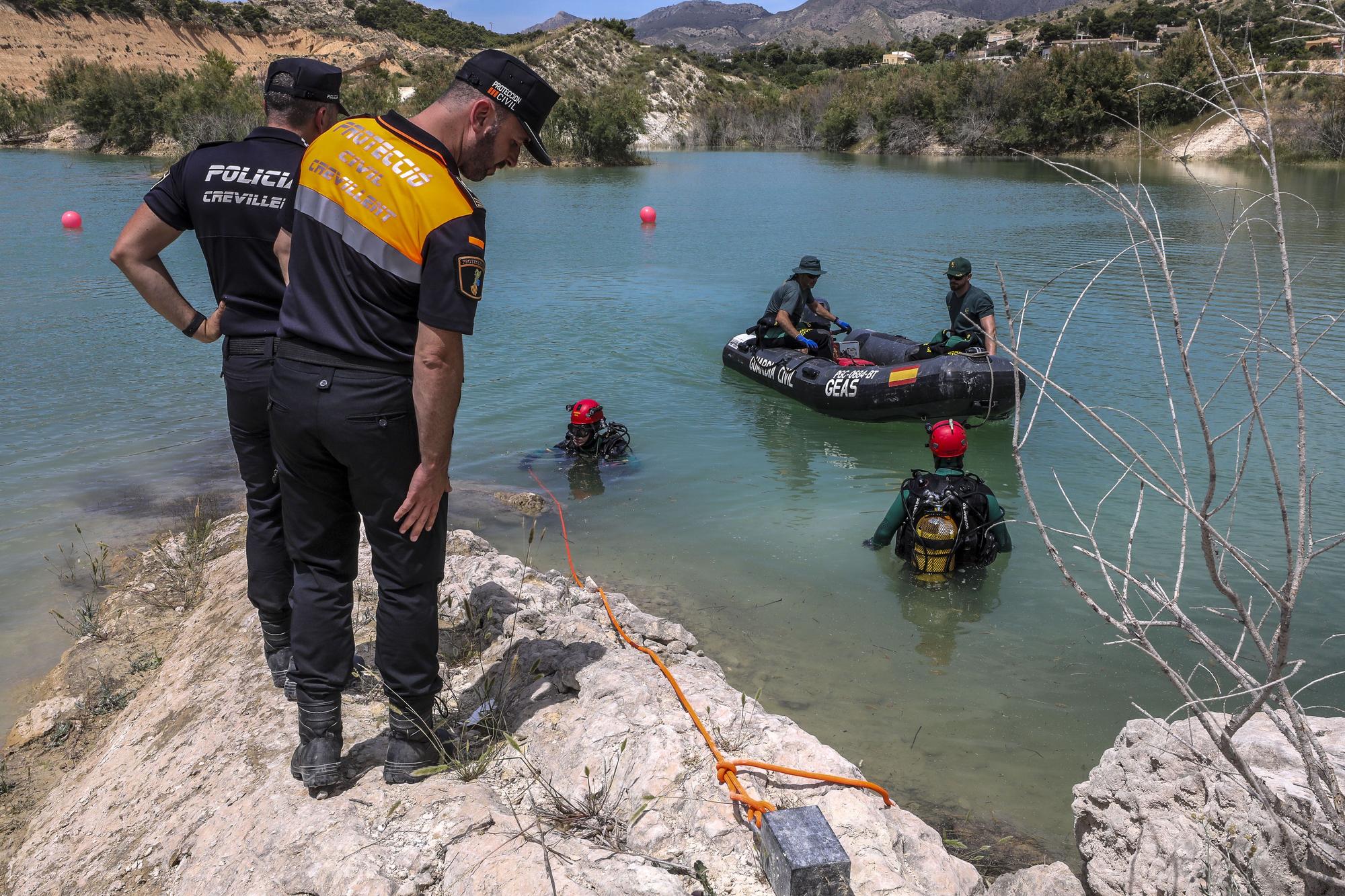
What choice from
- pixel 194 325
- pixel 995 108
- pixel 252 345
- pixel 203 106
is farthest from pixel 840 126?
pixel 252 345

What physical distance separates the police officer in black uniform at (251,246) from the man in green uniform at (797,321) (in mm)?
7111

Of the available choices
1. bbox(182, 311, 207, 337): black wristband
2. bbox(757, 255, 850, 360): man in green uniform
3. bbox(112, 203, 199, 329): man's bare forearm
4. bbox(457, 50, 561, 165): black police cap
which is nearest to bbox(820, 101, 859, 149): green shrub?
bbox(757, 255, 850, 360): man in green uniform

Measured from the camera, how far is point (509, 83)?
2445 millimetres

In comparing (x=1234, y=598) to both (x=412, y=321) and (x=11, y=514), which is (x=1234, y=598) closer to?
(x=412, y=321)

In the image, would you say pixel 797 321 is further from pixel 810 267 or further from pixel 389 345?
pixel 389 345

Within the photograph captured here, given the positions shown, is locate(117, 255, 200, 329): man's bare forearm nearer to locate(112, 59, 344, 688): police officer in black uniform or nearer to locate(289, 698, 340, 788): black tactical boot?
locate(112, 59, 344, 688): police officer in black uniform

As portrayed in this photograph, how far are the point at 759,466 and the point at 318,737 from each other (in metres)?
5.87

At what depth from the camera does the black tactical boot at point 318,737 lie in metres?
2.64

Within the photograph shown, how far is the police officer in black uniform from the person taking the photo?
3.03 metres

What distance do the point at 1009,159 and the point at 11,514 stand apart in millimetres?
45145

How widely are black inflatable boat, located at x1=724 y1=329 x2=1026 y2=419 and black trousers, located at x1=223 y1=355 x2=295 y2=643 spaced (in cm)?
626

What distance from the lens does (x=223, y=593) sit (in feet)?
14.6

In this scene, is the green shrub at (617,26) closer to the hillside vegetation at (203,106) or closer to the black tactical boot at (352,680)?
the hillside vegetation at (203,106)

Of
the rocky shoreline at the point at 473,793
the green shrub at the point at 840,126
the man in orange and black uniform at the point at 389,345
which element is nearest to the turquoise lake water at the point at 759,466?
the rocky shoreline at the point at 473,793
